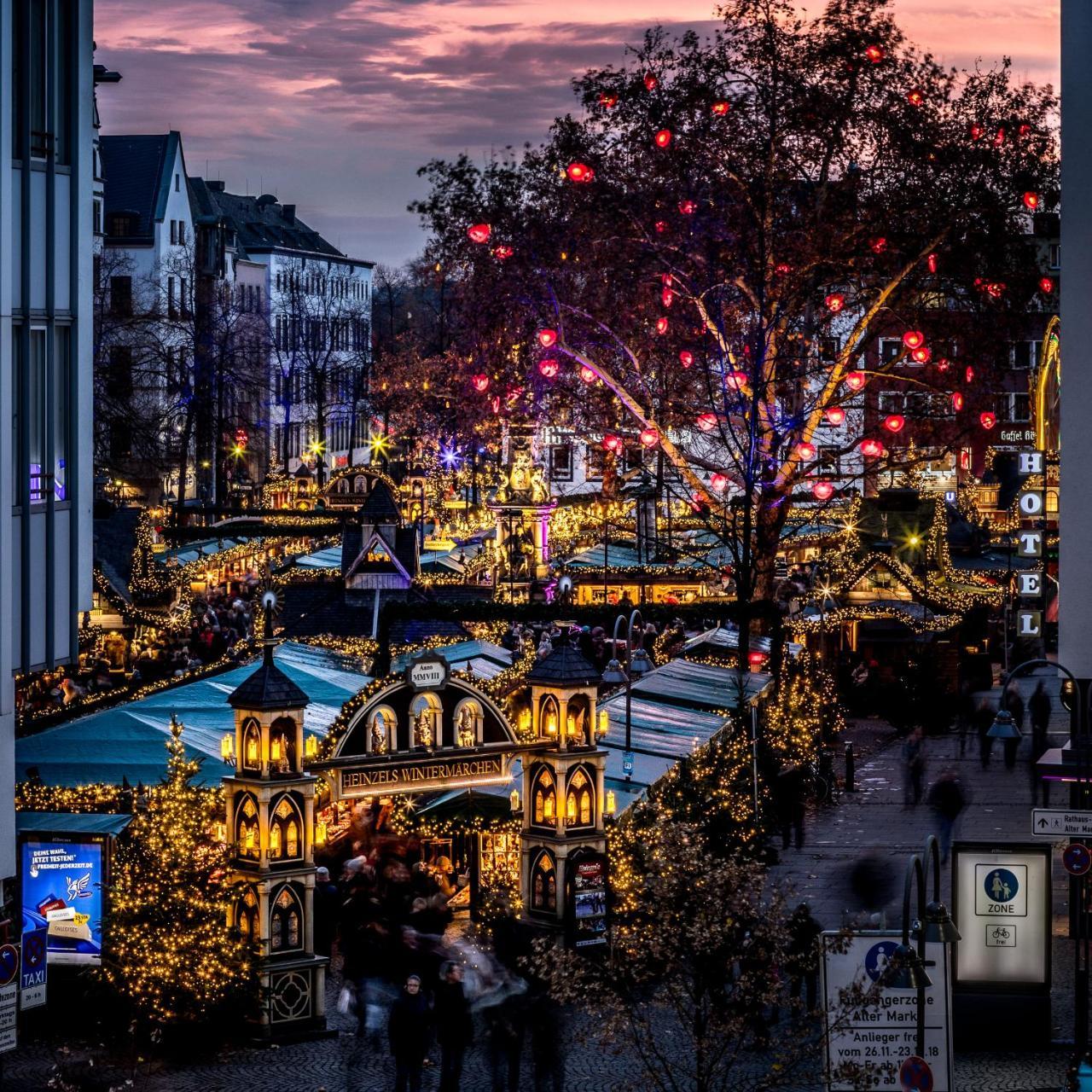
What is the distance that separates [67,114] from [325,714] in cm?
899

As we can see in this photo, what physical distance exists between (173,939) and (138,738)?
4.09 meters

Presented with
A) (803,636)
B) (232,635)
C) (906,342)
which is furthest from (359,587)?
(906,342)

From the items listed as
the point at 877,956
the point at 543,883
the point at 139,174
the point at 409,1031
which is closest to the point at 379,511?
the point at 543,883

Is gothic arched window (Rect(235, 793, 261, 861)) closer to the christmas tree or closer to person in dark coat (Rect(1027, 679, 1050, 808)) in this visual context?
the christmas tree

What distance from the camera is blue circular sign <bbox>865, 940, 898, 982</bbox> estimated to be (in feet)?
53.7

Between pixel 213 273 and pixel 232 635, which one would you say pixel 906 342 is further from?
pixel 213 273

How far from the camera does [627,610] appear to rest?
3381 centimetres

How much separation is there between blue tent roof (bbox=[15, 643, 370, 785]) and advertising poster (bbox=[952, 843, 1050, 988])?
7044 mm

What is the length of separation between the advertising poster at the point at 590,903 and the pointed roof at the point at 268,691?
3470 mm

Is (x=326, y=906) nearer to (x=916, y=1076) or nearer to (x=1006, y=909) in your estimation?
(x=1006, y=909)

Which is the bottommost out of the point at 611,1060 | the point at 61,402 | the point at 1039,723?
the point at 611,1060

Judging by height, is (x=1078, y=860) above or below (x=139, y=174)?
below

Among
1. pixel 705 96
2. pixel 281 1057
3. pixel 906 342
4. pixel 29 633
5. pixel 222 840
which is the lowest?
pixel 281 1057

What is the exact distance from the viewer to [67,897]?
761 inches
